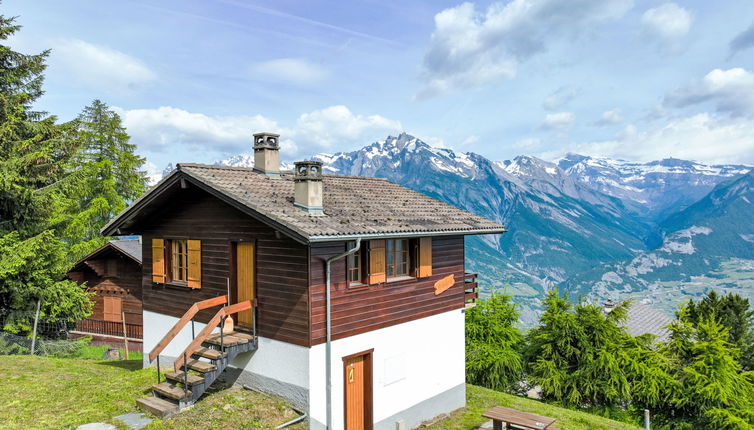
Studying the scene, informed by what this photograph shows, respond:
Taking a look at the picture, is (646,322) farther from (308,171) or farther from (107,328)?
(308,171)

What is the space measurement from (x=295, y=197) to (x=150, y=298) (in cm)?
605

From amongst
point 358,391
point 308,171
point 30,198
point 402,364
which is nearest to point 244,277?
point 308,171

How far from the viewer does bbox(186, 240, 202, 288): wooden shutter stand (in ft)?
41.8

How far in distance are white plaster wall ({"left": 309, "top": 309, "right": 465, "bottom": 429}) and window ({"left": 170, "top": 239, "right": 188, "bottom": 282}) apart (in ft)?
16.9

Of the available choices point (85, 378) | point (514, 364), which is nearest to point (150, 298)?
point (85, 378)

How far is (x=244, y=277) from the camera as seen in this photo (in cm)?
1191

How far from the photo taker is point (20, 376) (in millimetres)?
13406

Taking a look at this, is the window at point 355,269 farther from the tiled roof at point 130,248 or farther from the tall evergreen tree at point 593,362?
the tiled roof at point 130,248

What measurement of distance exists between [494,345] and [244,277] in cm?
1397

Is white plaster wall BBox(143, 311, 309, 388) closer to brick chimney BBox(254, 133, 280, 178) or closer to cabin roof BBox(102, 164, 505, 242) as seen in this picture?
cabin roof BBox(102, 164, 505, 242)

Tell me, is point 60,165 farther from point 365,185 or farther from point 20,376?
point 365,185

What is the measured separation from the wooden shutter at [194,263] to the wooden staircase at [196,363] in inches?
60.5

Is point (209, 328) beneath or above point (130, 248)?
beneath

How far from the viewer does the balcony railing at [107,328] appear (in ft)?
82.3
